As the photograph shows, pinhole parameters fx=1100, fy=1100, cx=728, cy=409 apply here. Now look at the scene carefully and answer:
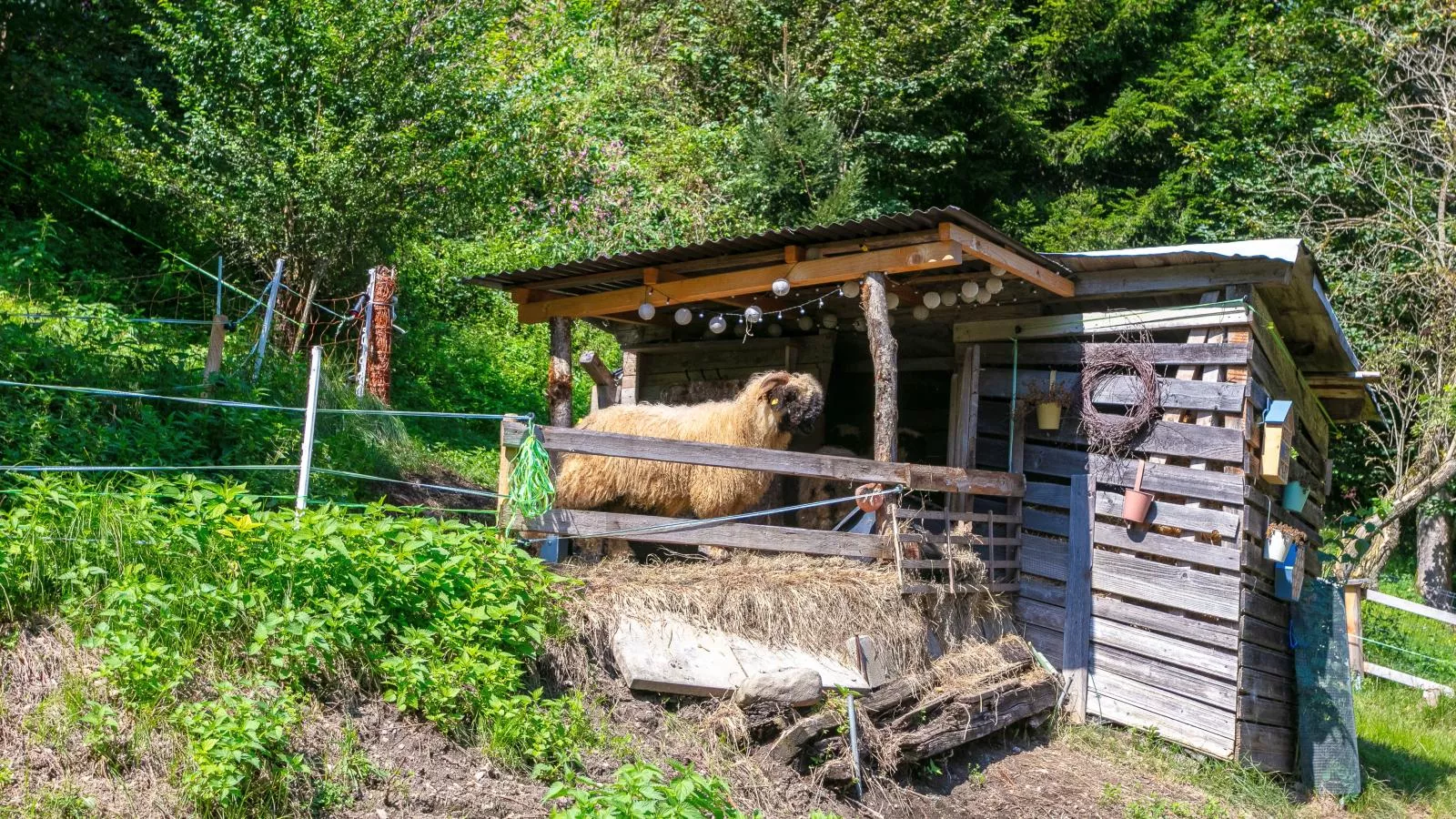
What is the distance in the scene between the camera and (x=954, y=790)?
6.74m

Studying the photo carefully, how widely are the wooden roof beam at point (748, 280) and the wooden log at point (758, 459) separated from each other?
4.74 ft

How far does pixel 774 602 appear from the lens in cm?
686

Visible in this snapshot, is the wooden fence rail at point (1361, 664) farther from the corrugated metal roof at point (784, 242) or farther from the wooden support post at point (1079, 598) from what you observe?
the corrugated metal roof at point (784, 242)

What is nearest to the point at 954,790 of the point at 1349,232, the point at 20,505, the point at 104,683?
the point at 104,683

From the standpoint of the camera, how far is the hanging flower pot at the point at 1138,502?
320 inches

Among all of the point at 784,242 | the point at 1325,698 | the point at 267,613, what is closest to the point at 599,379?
the point at 784,242

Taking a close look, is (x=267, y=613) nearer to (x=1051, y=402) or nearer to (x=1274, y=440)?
(x=1051, y=402)

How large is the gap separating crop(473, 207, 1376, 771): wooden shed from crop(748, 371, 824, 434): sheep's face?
0.56 metres

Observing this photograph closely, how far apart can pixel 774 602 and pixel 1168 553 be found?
319 centimetres

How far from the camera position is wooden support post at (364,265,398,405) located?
39.8 ft

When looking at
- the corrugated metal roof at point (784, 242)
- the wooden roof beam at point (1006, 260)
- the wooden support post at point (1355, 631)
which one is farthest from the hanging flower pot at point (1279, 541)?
the wooden support post at point (1355, 631)

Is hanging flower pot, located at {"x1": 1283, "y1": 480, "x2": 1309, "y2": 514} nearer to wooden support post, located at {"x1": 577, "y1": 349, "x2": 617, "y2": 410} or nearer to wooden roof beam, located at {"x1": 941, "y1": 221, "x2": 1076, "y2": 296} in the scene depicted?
wooden roof beam, located at {"x1": 941, "y1": 221, "x2": 1076, "y2": 296}

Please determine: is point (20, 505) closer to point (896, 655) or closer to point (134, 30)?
point (896, 655)

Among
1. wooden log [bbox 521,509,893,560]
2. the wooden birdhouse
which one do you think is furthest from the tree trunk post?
wooden log [bbox 521,509,893,560]
